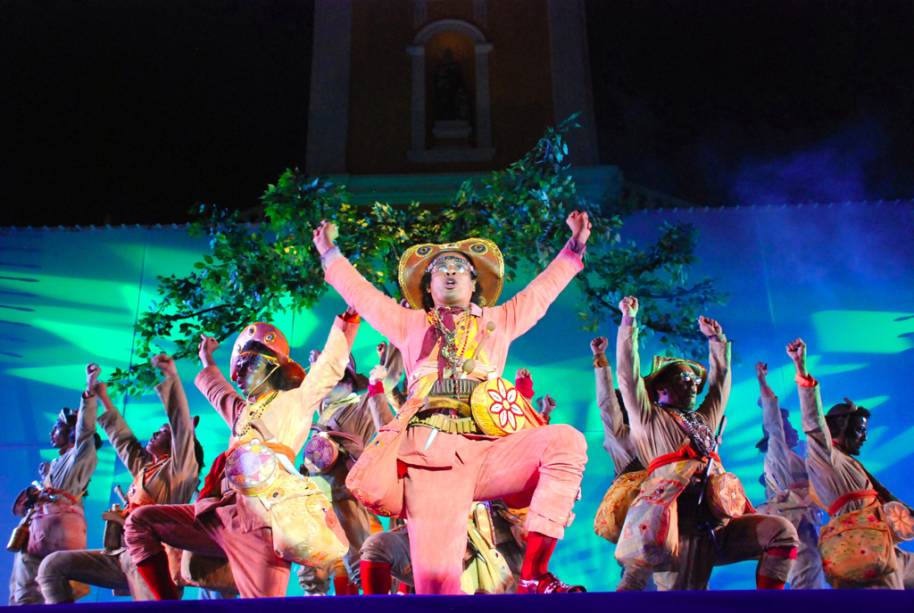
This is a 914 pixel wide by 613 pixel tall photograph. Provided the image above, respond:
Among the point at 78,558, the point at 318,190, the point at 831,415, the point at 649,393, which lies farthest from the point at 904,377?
the point at 78,558

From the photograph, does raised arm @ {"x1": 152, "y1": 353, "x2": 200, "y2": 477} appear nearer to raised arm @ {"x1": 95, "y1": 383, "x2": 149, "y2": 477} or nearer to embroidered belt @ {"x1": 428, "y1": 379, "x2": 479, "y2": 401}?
raised arm @ {"x1": 95, "y1": 383, "x2": 149, "y2": 477}

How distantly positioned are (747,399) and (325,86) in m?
5.78

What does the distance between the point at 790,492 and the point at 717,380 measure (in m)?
1.61

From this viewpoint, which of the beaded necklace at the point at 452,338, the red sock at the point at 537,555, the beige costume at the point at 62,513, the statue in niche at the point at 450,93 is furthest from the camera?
the statue in niche at the point at 450,93

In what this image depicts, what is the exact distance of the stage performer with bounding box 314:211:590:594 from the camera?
356 centimetres

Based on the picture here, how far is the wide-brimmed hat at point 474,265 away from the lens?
14.8ft

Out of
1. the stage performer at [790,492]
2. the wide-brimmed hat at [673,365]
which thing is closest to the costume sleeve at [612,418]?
the wide-brimmed hat at [673,365]

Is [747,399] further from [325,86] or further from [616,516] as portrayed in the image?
[325,86]

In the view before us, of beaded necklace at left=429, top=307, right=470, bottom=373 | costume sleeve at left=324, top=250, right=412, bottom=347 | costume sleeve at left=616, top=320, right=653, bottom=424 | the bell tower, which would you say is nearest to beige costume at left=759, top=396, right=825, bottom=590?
costume sleeve at left=616, top=320, right=653, bottom=424

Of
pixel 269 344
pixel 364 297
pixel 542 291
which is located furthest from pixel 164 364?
pixel 542 291

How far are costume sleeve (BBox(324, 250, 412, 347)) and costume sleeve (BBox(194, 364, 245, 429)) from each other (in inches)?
35.7

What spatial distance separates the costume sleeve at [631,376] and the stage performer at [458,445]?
957mm

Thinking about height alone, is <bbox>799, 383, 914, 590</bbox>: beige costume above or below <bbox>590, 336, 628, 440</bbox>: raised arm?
below

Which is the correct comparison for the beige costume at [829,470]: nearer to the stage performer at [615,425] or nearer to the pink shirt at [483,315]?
the stage performer at [615,425]
